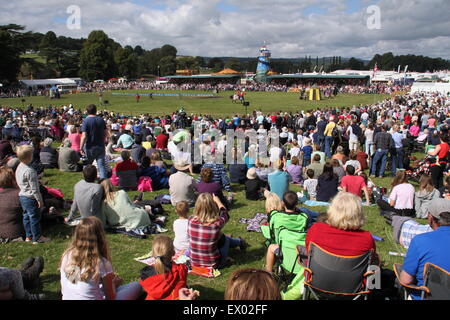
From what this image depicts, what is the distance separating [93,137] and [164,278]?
5903 mm

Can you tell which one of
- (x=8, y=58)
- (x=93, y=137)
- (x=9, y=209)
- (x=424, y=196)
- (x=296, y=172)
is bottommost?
(x=296, y=172)

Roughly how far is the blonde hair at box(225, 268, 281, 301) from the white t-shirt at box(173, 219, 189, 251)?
2911 millimetres

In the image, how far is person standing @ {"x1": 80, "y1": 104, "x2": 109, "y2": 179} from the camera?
823cm

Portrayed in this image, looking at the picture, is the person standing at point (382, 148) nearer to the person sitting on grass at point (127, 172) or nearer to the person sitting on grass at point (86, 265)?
the person sitting on grass at point (127, 172)

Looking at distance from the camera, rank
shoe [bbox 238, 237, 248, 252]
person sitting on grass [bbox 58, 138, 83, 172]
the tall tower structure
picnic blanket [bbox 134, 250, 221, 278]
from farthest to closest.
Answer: the tall tower structure, person sitting on grass [bbox 58, 138, 83, 172], shoe [bbox 238, 237, 248, 252], picnic blanket [bbox 134, 250, 221, 278]

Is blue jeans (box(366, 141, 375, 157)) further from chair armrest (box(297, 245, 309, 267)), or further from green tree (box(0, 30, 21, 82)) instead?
green tree (box(0, 30, 21, 82))

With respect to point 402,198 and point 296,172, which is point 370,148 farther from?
point 402,198

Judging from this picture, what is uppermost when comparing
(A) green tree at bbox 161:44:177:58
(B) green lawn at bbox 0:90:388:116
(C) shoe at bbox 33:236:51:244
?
(A) green tree at bbox 161:44:177:58

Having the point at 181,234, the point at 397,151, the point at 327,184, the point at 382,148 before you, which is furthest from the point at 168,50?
the point at 181,234

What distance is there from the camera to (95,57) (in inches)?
3391

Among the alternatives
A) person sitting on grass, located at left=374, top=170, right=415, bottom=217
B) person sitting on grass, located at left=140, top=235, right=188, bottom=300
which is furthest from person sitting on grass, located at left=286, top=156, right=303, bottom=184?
person sitting on grass, located at left=140, top=235, right=188, bottom=300

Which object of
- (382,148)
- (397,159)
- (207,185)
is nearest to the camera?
(207,185)

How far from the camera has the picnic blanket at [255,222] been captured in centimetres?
678
